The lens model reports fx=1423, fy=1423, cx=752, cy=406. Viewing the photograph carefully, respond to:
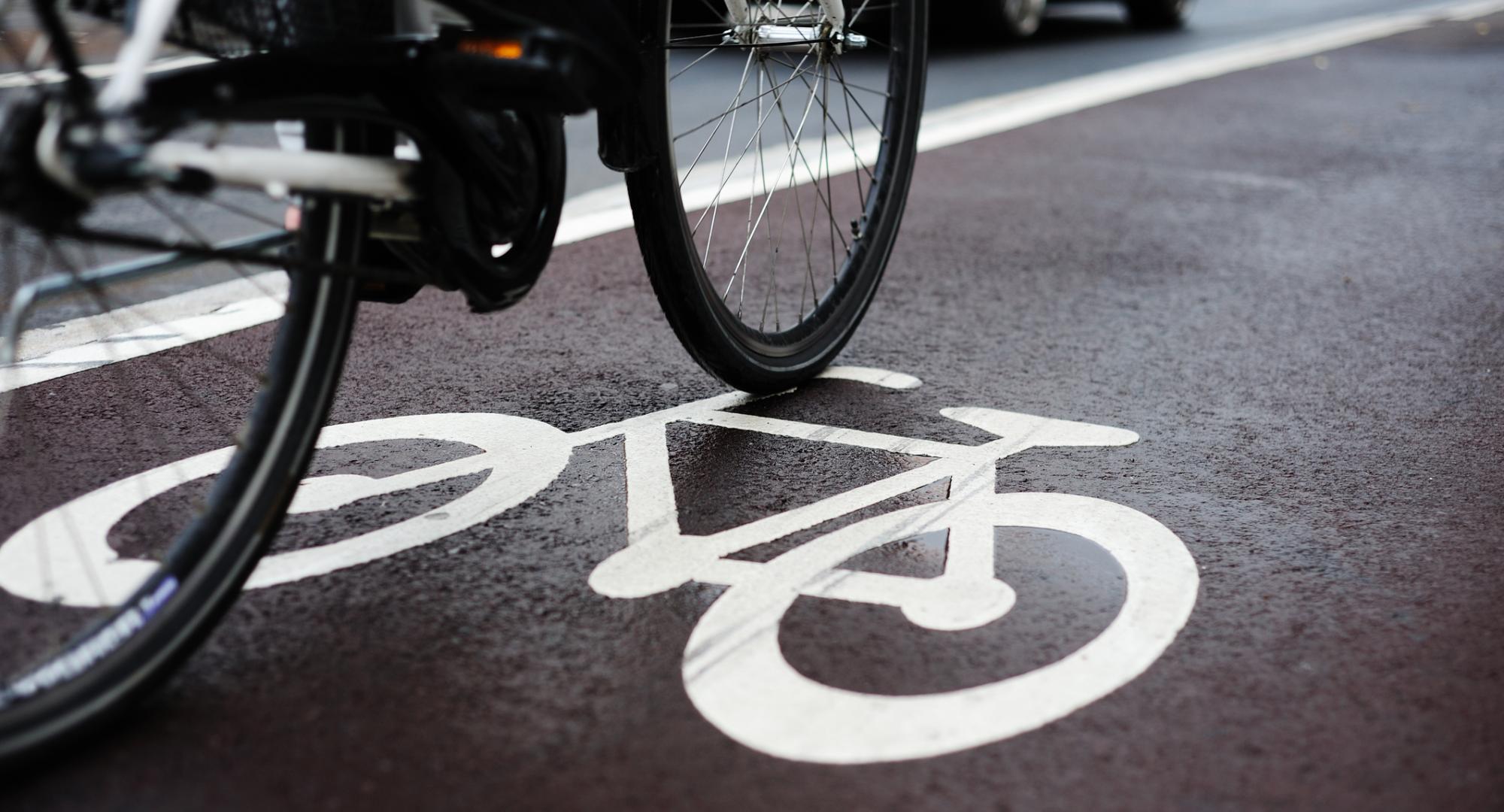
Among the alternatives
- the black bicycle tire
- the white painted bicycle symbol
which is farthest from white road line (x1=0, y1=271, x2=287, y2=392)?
the black bicycle tire

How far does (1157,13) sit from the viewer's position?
1297cm

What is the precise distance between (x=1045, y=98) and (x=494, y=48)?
21.7ft

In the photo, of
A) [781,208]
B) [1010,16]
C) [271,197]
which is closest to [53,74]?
[271,197]

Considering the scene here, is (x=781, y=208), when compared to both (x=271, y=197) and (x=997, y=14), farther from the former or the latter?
(x=997, y=14)

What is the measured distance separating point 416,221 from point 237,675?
753 mm

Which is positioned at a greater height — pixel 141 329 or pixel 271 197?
pixel 271 197

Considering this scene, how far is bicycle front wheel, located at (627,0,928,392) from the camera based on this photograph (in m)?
2.98

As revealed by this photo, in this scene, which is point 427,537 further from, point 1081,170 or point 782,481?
point 1081,170

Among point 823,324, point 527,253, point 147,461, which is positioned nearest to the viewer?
point 527,253

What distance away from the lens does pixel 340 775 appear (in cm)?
193

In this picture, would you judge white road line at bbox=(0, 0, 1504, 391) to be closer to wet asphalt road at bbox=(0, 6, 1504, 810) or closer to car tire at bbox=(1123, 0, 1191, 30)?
wet asphalt road at bbox=(0, 6, 1504, 810)

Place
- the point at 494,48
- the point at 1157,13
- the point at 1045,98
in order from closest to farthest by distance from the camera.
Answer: the point at 494,48 → the point at 1045,98 → the point at 1157,13

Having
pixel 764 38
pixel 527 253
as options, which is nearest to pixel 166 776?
pixel 527 253

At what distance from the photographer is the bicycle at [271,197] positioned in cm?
183
